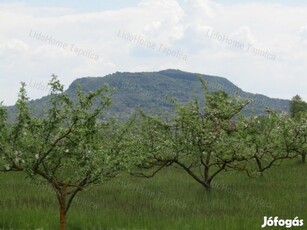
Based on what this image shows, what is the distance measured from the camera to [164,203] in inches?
864

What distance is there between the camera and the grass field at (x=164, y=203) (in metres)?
16.8

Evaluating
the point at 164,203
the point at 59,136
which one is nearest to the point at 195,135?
the point at 164,203

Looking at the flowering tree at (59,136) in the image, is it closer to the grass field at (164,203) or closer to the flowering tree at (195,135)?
the grass field at (164,203)

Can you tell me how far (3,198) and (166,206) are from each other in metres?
8.26

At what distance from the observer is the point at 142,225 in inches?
662

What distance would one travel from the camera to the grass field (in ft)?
55.3

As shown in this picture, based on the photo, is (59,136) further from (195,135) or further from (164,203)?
(195,135)

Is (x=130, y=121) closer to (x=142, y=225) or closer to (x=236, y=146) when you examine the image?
(x=142, y=225)

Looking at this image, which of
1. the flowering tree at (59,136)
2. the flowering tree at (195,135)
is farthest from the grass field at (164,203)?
the flowering tree at (59,136)

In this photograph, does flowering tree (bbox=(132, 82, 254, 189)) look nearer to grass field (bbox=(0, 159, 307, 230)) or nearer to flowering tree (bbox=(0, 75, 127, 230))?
grass field (bbox=(0, 159, 307, 230))

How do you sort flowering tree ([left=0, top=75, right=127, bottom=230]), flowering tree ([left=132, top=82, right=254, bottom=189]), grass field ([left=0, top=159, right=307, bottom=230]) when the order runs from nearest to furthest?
flowering tree ([left=0, top=75, right=127, bottom=230]), grass field ([left=0, top=159, right=307, bottom=230]), flowering tree ([left=132, top=82, right=254, bottom=189])

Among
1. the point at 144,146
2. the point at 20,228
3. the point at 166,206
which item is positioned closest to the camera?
the point at 20,228

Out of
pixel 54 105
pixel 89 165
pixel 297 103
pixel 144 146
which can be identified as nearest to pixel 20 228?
pixel 89 165

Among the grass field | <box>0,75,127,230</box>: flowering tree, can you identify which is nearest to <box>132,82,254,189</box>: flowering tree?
the grass field
